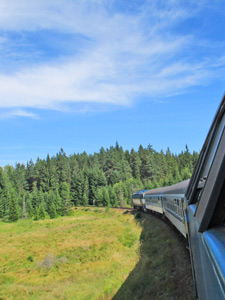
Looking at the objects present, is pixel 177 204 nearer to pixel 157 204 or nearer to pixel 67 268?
pixel 67 268

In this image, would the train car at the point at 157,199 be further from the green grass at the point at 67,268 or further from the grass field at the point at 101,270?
the green grass at the point at 67,268

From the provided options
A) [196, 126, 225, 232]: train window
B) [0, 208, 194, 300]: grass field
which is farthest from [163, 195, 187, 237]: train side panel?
[196, 126, 225, 232]: train window

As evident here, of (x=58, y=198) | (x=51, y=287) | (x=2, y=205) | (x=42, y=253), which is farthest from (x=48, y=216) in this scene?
(x=51, y=287)

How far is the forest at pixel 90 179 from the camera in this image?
274 ft

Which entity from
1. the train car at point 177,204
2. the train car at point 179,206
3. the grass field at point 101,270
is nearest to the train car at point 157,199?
the grass field at point 101,270

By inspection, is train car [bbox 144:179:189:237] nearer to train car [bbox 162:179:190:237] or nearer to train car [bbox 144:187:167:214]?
train car [bbox 162:179:190:237]

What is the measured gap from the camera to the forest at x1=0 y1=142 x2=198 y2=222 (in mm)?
83625

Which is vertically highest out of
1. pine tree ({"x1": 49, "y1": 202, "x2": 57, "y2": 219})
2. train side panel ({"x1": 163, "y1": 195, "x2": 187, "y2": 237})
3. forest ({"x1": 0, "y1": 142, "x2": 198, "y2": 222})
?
forest ({"x1": 0, "y1": 142, "x2": 198, "y2": 222})

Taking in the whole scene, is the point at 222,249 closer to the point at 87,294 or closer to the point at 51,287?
the point at 87,294

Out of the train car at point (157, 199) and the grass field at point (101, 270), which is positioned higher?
the train car at point (157, 199)

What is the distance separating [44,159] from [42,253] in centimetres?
11013

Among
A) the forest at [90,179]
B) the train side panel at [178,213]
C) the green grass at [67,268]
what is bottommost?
the green grass at [67,268]

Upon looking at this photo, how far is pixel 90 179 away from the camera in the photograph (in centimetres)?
10450

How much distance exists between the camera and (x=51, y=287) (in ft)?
56.7
